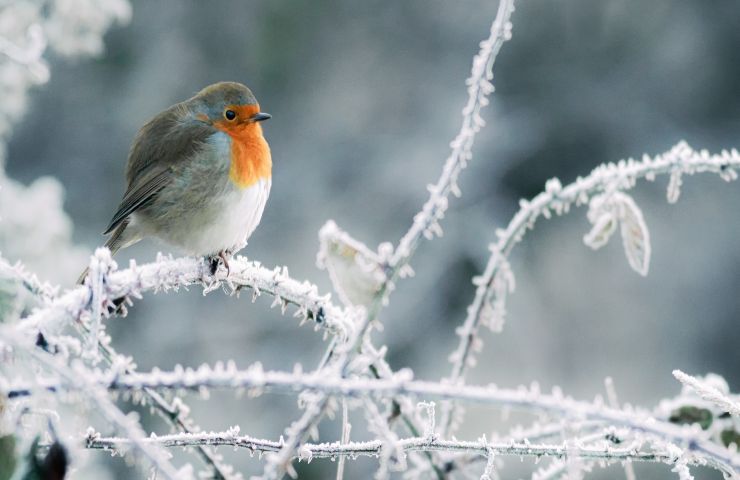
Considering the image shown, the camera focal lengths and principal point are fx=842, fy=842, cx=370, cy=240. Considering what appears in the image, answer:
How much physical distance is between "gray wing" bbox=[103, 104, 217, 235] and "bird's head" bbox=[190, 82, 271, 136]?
0.16 feet

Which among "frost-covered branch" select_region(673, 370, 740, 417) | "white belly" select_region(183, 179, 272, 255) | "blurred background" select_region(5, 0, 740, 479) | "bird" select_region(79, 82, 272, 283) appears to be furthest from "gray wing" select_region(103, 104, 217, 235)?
"blurred background" select_region(5, 0, 740, 479)

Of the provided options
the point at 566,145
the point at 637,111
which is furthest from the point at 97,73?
the point at 637,111

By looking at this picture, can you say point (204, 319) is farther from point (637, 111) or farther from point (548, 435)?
point (548, 435)

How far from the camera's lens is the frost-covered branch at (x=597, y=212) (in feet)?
2.86

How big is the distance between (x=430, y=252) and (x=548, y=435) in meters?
6.17

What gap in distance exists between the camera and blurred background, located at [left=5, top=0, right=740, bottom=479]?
7047mm

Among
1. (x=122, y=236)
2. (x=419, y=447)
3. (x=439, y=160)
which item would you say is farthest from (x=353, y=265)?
(x=439, y=160)

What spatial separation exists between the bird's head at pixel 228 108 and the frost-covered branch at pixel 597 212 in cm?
190

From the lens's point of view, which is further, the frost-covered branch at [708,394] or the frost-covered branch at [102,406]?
the frost-covered branch at [708,394]

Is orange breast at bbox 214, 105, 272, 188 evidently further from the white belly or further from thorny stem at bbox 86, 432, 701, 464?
thorny stem at bbox 86, 432, 701, 464

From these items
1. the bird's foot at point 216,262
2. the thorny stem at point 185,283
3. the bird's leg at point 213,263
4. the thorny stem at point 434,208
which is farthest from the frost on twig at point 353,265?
the bird's leg at point 213,263

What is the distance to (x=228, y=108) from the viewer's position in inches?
110

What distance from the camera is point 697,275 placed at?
7.27 m

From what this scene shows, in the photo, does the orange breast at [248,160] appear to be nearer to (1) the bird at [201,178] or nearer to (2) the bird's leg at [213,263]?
(1) the bird at [201,178]
